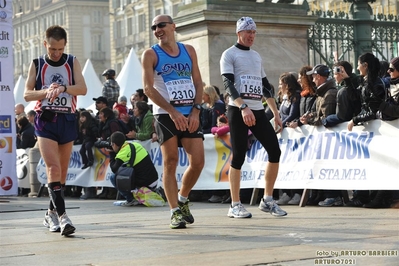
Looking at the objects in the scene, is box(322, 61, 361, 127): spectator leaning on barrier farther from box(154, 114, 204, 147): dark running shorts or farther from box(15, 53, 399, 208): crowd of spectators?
box(154, 114, 204, 147): dark running shorts

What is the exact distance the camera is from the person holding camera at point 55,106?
8.91m

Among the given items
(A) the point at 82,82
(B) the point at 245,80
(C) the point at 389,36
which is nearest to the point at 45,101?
(A) the point at 82,82

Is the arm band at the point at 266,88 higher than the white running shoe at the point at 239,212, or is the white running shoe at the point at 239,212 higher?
the arm band at the point at 266,88

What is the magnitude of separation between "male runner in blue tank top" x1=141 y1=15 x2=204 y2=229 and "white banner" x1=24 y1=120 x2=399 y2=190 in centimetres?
290

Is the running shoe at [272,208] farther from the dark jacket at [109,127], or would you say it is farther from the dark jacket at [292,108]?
the dark jacket at [109,127]

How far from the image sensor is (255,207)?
12.2 m

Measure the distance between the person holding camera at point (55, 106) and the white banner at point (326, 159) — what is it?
382 cm

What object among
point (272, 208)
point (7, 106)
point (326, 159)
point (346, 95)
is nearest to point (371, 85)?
point (346, 95)

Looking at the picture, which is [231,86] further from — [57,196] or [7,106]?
[7,106]

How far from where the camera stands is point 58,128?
8969 mm

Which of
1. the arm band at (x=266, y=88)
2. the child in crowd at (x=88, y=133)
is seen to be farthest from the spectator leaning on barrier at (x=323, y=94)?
the child in crowd at (x=88, y=133)

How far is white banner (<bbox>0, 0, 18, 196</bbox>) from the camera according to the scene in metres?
A: 14.5

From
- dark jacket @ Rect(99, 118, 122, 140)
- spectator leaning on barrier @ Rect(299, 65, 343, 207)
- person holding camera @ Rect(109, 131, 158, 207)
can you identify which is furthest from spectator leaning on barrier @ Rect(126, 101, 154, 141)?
spectator leaning on barrier @ Rect(299, 65, 343, 207)

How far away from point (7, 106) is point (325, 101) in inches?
202
